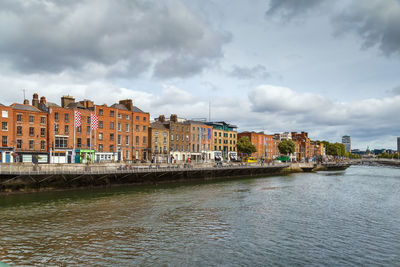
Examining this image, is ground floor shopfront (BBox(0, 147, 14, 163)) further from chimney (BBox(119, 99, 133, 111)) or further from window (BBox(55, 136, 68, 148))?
chimney (BBox(119, 99, 133, 111))

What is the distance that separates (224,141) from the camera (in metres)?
126

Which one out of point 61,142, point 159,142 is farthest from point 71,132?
point 159,142

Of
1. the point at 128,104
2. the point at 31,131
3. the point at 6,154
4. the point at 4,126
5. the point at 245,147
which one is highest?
the point at 128,104

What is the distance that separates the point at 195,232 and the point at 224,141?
101 m

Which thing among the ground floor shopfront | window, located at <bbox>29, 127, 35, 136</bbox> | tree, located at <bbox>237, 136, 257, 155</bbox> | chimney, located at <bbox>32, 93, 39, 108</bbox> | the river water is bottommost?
the river water

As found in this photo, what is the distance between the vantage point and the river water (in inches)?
791

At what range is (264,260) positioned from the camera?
19797 mm

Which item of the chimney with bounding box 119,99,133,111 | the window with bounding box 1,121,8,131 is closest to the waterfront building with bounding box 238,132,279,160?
the chimney with bounding box 119,99,133,111

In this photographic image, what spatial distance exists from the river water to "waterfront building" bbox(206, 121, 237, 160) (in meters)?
79.8

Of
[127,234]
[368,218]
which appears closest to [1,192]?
[127,234]

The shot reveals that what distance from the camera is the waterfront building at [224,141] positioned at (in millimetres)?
122000

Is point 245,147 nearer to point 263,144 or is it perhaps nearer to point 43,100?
point 263,144

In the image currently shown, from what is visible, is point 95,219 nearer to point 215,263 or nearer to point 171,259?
point 171,259

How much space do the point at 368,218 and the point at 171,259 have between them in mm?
22556
